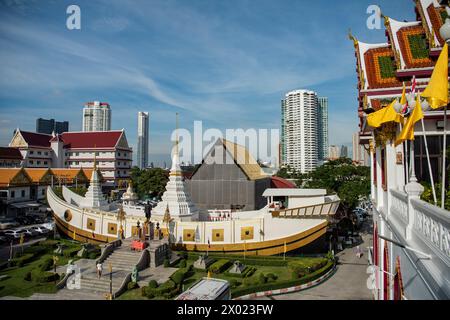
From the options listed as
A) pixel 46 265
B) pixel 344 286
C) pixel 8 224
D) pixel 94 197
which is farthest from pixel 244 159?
pixel 8 224

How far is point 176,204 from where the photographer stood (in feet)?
78.1

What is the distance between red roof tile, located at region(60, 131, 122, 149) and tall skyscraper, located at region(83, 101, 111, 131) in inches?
3086

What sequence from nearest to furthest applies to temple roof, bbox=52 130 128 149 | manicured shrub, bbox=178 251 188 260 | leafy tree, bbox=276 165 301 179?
manicured shrub, bbox=178 251 188 260
temple roof, bbox=52 130 128 149
leafy tree, bbox=276 165 301 179

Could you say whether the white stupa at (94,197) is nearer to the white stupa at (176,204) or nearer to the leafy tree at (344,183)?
the white stupa at (176,204)

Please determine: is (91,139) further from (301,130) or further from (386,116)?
(301,130)

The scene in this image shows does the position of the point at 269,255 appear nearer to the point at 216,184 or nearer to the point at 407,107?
the point at 216,184

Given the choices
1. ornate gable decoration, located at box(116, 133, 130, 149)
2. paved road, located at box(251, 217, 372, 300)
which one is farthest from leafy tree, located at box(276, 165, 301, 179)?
paved road, located at box(251, 217, 372, 300)

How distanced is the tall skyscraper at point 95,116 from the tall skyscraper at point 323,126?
8973 centimetres

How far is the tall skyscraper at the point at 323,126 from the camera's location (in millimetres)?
125875

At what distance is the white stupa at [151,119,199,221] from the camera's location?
23508 mm

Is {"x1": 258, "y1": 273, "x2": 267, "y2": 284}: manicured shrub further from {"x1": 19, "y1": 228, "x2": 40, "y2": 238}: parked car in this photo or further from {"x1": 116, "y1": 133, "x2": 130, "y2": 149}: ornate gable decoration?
{"x1": 116, "y1": 133, "x2": 130, "y2": 149}: ornate gable decoration

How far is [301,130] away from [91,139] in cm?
7853

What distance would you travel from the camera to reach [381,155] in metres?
12.3
